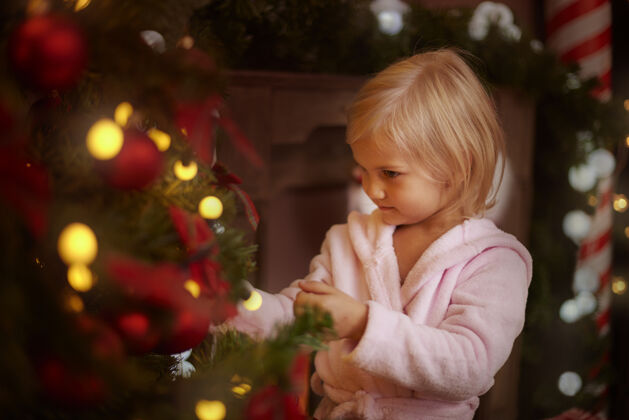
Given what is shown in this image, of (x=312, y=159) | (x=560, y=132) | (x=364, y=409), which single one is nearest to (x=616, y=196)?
(x=560, y=132)

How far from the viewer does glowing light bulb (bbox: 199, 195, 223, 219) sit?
0.64 m

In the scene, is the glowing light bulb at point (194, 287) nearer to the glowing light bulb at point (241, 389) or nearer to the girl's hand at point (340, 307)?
the glowing light bulb at point (241, 389)

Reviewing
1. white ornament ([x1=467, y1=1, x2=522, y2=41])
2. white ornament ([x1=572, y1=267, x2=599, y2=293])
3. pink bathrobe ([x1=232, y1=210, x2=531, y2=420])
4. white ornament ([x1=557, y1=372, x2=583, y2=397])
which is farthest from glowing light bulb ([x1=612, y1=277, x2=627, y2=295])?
pink bathrobe ([x1=232, y1=210, x2=531, y2=420])

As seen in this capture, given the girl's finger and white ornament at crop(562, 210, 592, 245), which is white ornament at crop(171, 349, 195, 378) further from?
white ornament at crop(562, 210, 592, 245)

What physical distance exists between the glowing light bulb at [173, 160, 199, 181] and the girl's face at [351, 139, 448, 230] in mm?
333

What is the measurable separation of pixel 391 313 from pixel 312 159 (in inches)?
30.2

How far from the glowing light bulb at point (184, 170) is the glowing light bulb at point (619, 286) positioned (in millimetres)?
1613

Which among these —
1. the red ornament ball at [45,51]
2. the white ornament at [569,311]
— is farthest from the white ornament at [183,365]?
the white ornament at [569,311]

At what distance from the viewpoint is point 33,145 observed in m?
0.50

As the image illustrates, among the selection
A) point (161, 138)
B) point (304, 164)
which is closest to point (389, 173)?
point (161, 138)

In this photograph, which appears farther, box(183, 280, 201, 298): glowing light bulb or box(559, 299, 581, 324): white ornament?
box(559, 299, 581, 324): white ornament

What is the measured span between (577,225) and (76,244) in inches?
62.3

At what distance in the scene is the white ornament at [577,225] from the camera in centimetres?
167

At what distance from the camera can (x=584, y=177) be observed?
1.64m
